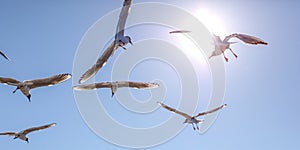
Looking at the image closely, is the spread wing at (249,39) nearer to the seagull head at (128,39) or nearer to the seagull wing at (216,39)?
the seagull wing at (216,39)

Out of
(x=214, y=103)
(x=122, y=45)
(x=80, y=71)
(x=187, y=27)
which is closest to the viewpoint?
(x=122, y=45)

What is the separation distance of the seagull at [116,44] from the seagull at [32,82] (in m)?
1.27

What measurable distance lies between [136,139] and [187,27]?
400cm

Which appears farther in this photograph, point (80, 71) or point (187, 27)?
point (187, 27)

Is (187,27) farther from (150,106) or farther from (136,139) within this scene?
(136,139)

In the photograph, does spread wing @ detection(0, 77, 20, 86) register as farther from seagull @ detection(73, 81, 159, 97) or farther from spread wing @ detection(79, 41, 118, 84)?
spread wing @ detection(79, 41, 118, 84)

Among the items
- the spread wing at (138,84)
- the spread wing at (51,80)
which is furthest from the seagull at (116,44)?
the spread wing at (138,84)

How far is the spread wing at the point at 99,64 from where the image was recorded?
911 cm

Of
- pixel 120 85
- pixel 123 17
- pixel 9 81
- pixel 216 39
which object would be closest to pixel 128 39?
pixel 123 17

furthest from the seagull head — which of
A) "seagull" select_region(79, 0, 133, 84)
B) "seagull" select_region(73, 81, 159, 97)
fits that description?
"seagull" select_region(73, 81, 159, 97)

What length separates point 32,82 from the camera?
11102 mm

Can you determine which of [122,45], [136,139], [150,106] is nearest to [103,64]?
[122,45]

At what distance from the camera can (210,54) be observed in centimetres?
984

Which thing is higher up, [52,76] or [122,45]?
[52,76]
